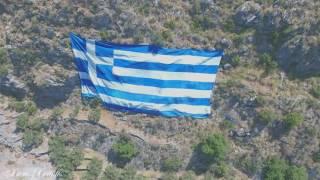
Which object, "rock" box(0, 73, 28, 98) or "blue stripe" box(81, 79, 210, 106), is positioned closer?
"blue stripe" box(81, 79, 210, 106)

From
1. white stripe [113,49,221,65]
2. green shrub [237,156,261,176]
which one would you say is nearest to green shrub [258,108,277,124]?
green shrub [237,156,261,176]

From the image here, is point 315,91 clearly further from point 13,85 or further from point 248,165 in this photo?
point 13,85

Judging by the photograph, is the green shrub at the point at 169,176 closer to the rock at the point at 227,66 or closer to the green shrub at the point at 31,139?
the rock at the point at 227,66

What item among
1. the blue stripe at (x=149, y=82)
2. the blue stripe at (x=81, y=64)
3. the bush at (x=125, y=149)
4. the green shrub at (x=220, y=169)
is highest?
the blue stripe at (x=81, y=64)

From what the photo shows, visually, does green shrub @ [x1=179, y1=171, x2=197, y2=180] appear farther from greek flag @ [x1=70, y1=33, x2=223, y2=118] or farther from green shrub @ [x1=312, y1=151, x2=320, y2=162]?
green shrub @ [x1=312, y1=151, x2=320, y2=162]

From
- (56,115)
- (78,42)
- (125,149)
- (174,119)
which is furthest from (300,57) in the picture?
(56,115)

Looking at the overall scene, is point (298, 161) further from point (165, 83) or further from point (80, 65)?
point (80, 65)

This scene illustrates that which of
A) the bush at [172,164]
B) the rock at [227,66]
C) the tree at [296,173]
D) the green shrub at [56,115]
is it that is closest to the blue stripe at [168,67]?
the rock at [227,66]
